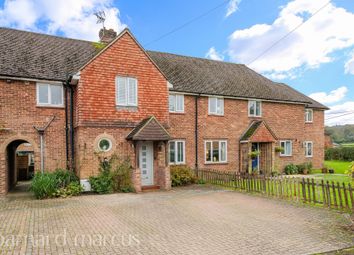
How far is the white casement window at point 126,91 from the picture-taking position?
50.4 feet

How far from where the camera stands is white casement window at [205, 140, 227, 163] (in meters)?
20.3

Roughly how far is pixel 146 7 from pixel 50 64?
636 centimetres

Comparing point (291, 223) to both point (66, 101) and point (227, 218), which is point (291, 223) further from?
point (66, 101)

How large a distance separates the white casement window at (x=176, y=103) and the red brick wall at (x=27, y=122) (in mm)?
6837

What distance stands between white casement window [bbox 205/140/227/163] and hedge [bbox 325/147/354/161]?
77.9ft

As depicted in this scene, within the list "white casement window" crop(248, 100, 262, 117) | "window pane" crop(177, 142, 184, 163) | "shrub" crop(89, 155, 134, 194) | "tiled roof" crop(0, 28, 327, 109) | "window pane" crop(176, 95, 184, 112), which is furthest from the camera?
"white casement window" crop(248, 100, 262, 117)

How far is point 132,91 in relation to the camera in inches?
619

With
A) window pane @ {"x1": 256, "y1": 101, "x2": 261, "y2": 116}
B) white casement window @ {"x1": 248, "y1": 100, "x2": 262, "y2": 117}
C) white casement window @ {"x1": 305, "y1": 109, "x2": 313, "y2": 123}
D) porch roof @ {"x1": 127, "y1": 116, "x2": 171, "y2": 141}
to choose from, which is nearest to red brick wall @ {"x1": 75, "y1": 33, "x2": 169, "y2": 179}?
porch roof @ {"x1": 127, "y1": 116, "x2": 171, "y2": 141}

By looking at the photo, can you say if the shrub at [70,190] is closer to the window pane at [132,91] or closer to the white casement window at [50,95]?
the white casement window at [50,95]

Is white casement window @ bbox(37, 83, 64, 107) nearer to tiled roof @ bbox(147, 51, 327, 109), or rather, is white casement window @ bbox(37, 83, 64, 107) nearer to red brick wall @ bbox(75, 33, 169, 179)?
red brick wall @ bbox(75, 33, 169, 179)

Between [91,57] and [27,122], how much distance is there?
193 inches

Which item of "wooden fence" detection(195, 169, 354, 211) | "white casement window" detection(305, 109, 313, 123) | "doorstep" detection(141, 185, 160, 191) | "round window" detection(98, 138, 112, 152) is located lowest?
"doorstep" detection(141, 185, 160, 191)

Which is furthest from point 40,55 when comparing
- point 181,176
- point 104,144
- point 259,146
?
point 259,146

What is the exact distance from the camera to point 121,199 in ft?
41.8
